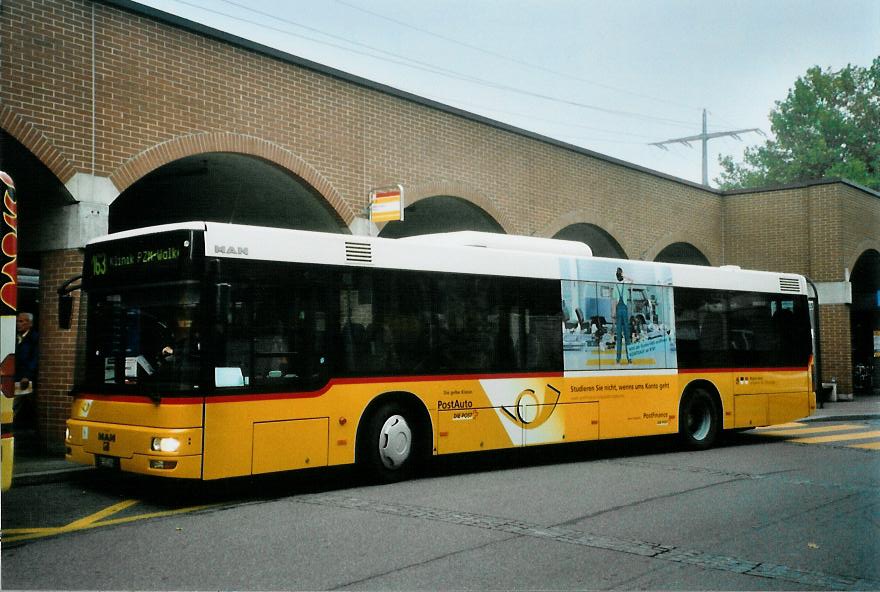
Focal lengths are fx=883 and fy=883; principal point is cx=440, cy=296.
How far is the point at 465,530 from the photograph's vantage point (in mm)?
7312

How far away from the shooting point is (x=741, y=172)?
59656mm

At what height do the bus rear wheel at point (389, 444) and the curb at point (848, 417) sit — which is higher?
the bus rear wheel at point (389, 444)

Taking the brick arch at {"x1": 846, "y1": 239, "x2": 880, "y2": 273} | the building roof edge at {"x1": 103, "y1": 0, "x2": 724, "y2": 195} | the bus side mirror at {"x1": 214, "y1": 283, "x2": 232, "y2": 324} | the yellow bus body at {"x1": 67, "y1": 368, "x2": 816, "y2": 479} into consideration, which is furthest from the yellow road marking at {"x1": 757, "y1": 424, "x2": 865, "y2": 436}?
the bus side mirror at {"x1": 214, "y1": 283, "x2": 232, "y2": 324}

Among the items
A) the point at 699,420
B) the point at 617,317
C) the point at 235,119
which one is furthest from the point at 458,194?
the point at 699,420

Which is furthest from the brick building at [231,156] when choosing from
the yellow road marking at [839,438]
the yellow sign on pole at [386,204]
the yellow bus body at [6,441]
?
the yellow road marking at [839,438]

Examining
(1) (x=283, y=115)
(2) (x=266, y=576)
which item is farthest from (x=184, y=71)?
(2) (x=266, y=576)

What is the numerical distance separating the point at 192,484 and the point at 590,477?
4.65 m

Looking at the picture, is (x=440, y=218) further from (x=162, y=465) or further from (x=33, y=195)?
(x=162, y=465)

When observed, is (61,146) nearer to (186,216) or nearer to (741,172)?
(186,216)

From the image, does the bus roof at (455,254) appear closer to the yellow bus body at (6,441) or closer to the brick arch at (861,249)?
the yellow bus body at (6,441)

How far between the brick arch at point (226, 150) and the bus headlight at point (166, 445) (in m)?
5.54

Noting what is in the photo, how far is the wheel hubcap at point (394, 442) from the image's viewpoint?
1000cm

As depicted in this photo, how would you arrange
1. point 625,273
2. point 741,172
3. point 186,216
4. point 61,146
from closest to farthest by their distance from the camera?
point 61,146, point 625,273, point 186,216, point 741,172

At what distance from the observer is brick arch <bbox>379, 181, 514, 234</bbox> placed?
17266mm
